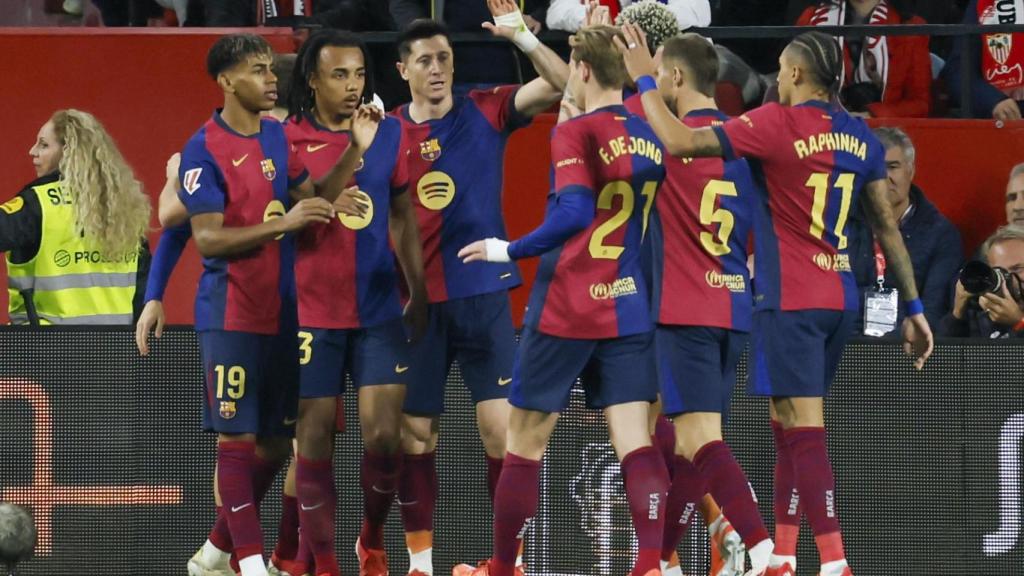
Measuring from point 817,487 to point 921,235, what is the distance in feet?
8.17

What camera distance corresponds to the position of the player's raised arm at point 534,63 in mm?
8508

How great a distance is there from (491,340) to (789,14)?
13.3ft

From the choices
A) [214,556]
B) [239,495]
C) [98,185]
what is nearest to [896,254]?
[239,495]

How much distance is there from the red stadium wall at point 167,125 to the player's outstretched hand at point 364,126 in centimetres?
265

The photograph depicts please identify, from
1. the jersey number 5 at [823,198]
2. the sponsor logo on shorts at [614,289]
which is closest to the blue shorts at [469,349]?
the sponsor logo on shorts at [614,289]

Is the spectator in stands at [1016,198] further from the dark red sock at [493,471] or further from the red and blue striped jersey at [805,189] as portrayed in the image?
the dark red sock at [493,471]

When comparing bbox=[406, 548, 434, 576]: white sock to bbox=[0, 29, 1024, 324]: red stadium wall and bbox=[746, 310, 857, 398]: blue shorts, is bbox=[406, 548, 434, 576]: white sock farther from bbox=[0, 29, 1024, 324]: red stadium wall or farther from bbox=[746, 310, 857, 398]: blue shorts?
bbox=[0, 29, 1024, 324]: red stadium wall

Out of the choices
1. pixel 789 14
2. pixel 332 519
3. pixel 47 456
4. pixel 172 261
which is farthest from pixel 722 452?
pixel 789 14

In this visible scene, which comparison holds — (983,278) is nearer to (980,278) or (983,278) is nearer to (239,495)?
(980,278)

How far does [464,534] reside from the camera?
9344 millimetres

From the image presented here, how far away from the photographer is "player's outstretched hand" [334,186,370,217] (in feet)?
27.0

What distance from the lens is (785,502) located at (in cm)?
851

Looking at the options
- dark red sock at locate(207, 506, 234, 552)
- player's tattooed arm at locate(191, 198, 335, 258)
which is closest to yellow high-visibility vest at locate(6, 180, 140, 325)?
dark red sock at locate(207, 506, 234, 552)

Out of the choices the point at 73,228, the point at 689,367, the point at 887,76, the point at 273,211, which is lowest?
the point at 689,367
